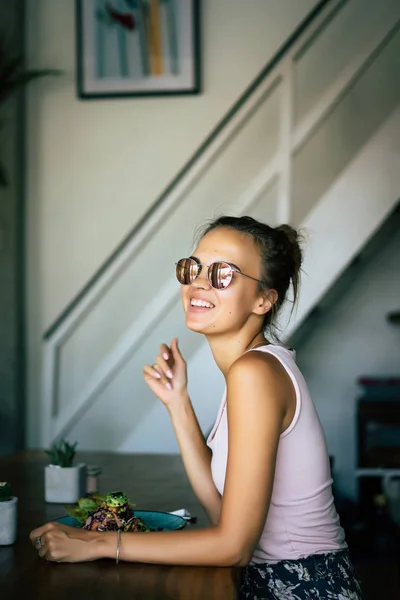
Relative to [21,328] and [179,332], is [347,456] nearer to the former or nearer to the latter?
[179,332]

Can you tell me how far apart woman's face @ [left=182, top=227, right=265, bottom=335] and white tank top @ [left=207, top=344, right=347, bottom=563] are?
15 centimetres

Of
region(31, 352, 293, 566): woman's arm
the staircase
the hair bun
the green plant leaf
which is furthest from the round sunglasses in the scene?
the green plant leaf

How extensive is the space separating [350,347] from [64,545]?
10.8ft

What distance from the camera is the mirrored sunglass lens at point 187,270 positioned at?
5.20ft

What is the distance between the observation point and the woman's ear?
5.31ft

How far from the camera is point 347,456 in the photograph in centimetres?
439

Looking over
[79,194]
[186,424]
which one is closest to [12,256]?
[79,194]

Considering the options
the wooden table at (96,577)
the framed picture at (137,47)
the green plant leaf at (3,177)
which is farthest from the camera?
the framed picture at (137,47)

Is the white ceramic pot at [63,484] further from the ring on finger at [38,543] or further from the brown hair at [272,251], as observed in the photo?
the brown hair at [272,251]

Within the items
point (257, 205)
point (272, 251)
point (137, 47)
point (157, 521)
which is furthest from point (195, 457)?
point (137, 47)

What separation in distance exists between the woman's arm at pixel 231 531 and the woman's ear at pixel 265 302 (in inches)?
13.1

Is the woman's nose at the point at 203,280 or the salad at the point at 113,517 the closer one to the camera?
the salad at the point at 113,517

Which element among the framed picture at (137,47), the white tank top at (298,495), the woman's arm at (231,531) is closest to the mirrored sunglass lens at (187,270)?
the white tank top at (298,495)

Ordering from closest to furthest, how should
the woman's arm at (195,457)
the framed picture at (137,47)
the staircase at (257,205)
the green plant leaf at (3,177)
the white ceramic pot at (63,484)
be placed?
1. the woman's arm at (195,457)
2. the white ceramic pot at (63,484)
3. the staircase at (257,205)
4. the green plant leaf at (3,177)
5. the framed picture at (137,47)
